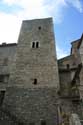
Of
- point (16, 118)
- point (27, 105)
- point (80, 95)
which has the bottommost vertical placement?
point (16, 118)

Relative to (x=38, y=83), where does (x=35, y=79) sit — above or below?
above

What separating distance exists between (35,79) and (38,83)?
1.64 feet

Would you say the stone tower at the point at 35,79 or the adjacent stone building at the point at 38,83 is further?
the stone tower at the point at 35,79

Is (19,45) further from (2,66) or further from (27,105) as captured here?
(27,105)

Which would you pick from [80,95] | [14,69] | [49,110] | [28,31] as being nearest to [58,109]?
[49,110]

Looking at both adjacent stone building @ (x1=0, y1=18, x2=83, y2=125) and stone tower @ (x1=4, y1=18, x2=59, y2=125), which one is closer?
adjacent stone building @ (x1=0, y1=18, x2=83, y2=125)

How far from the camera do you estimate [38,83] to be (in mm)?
12117

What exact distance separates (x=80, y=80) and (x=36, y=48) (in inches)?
226

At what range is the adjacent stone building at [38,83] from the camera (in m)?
10.2

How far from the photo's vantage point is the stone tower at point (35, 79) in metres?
10.4

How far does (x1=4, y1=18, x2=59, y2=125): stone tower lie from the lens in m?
10.4

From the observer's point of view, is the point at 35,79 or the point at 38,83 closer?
the point at 38,83

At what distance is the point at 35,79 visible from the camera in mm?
12406

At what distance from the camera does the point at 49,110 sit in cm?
1038
